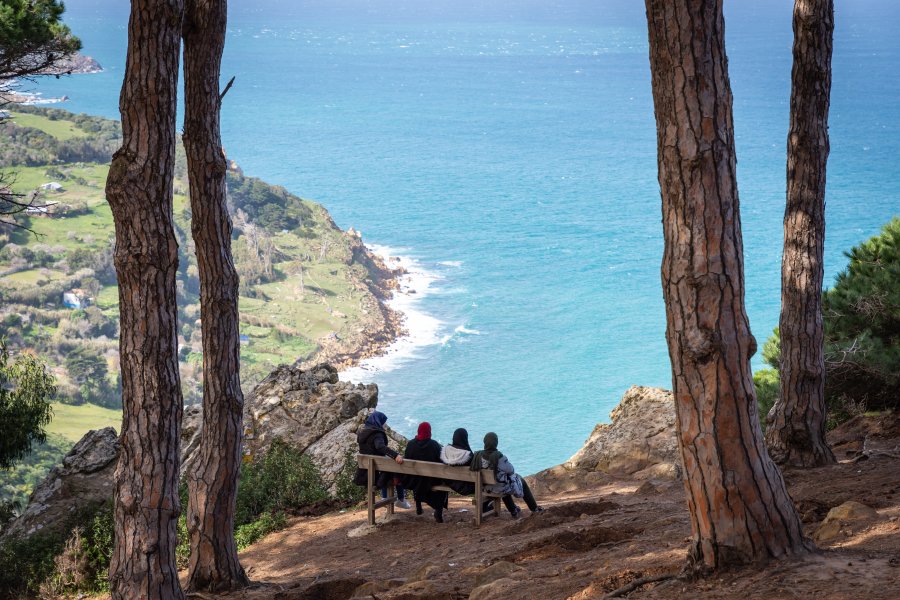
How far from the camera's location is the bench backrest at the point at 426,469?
364 inches

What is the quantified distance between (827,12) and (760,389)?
16.8 ft

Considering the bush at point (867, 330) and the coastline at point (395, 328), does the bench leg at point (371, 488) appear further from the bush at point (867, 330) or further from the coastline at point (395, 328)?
the coastline at point (395, 328)

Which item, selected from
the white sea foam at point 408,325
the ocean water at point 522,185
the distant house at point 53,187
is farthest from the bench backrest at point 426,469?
the distant house at point 53,187

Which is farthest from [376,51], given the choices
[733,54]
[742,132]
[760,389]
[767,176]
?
[760,389]

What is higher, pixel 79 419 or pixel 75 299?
pixel 75 299

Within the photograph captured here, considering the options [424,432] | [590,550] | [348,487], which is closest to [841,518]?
[590,550]

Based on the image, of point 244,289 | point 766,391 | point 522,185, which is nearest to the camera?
point 766,391

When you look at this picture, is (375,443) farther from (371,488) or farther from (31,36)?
(31,36)

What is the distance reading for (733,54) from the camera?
160500 mm

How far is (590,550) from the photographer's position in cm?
726

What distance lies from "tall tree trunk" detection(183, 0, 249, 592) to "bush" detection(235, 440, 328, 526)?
3.39 metres

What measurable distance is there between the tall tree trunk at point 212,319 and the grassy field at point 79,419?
37.7m

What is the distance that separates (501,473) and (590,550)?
83.5 inches

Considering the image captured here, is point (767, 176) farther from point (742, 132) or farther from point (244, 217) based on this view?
point (244, 217)
